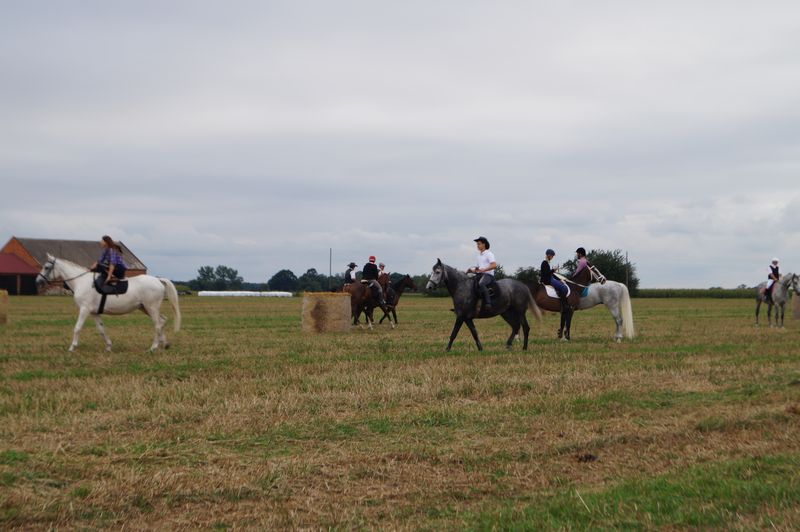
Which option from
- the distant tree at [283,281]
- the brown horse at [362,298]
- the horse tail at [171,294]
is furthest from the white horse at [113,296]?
the distant tree at [283,281]

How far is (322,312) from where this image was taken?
77.9 ft

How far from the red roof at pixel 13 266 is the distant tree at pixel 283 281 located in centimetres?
4861

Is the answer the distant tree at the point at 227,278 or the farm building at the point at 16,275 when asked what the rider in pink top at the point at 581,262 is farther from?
the distant tree at the point at 227,278

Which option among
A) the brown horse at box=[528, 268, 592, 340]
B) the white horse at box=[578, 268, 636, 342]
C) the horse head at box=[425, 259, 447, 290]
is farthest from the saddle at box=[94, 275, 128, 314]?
the white horse at box=[578, 268, 636, 342]

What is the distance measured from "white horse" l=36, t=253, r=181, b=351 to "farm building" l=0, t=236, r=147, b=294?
7174 centimetres

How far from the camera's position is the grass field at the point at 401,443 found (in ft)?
19.2

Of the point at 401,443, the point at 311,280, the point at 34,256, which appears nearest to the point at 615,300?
the point at 401,443

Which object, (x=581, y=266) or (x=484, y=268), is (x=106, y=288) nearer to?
(x=484, y=268)

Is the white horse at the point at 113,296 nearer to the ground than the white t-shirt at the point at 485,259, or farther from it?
nearer to the ground

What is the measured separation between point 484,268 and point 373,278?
1021 cm

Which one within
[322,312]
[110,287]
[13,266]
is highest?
[13,266]

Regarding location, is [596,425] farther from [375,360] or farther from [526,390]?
[375,360]

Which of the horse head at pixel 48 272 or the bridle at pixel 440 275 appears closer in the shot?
the bridle at pixel 440 275

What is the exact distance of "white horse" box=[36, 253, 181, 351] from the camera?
17.5 metres
